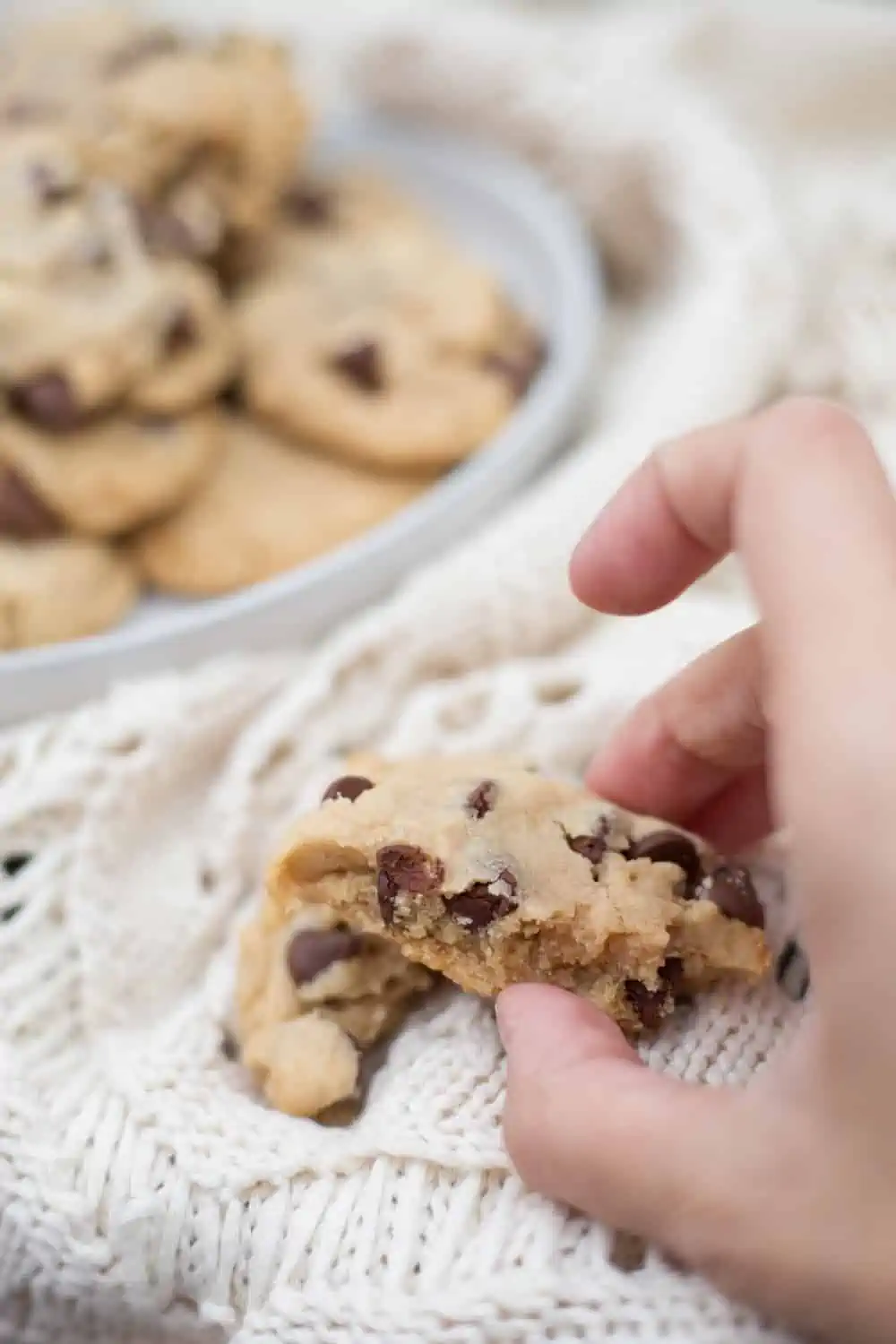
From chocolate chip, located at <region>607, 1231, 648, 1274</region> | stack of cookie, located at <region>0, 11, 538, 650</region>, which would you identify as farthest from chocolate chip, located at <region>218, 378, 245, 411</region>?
chocolate chip, located at <region>607, 1231, 648, 1274</region>

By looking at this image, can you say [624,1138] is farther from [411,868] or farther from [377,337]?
[377,337]

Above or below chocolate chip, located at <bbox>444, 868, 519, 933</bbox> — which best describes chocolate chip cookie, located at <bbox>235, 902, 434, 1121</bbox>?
below

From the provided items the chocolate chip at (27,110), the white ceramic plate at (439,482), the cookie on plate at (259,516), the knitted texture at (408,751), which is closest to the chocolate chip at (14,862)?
the knitted texture at (408,751)

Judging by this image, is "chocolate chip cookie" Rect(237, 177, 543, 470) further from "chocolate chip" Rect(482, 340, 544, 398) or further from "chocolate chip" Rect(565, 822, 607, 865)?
"chocolate chip" Rect(565, 822, 607, 865)

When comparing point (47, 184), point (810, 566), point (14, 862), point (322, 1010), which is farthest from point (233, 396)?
point (810, 566)

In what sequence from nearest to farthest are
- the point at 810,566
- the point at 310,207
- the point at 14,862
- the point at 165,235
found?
the point at 810,566 → the point at 14,862 → the point at 165,235 → the point at 310,207

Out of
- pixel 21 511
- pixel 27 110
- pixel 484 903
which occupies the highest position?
pixel 27 110

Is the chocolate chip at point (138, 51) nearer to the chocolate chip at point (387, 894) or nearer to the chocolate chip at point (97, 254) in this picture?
the chocolate chip at point (97, 254)
